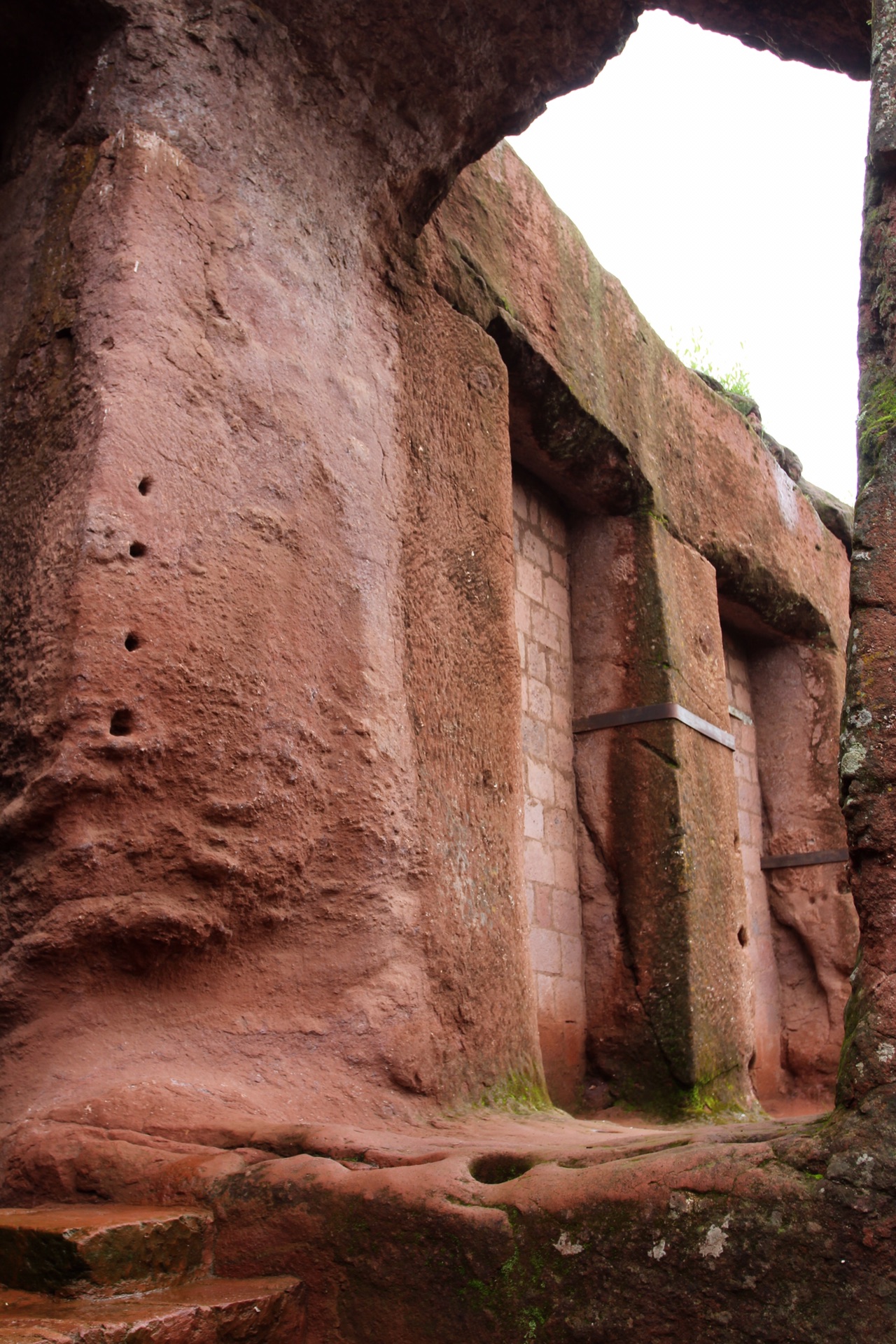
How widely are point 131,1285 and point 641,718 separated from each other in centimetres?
339

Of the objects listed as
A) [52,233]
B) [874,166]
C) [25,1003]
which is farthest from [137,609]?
[874,166]

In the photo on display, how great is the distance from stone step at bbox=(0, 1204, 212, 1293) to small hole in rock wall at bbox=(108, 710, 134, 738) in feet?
2.91

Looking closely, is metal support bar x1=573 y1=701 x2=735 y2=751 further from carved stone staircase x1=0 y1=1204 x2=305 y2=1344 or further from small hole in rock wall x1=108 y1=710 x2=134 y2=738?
carved stone staircase x1=0 y1=1204 x2=305 y2=1344

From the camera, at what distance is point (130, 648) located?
2.46m

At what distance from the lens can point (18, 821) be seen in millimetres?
2342

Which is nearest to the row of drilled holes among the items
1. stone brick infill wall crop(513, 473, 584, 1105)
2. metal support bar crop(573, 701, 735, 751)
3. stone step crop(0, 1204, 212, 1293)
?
stone step crop(0, 1204, 212, 1293)

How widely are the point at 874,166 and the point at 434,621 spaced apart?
1.57 m

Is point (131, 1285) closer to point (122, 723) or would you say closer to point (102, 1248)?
point (102, 1248)

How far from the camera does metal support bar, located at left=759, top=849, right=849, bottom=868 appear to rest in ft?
21.1

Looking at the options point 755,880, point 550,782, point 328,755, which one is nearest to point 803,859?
point 755,880

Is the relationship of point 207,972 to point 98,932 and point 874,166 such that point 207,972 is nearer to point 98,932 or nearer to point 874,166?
point 98,932

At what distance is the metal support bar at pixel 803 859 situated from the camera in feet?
21.1

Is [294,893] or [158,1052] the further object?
[294,893]

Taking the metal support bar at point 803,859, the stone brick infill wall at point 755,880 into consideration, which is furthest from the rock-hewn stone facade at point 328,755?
the metal support bar at point 803,859
